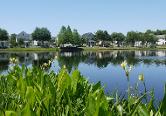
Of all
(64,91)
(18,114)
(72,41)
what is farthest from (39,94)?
(72,41)

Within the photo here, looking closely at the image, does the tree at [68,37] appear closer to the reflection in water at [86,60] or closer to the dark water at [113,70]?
the reflection in water at [86,60]

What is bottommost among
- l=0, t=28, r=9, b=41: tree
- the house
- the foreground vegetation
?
the house

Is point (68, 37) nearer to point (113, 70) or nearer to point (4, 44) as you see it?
point (4, 44)

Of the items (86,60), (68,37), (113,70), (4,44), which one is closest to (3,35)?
(4,44)

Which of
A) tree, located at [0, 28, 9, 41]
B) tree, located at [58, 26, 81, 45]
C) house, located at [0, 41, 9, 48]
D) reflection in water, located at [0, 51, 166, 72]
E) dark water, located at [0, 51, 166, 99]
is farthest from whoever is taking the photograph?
tree, located at [58, 26, 81, 45]

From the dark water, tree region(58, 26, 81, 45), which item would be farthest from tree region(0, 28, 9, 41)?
the dark water

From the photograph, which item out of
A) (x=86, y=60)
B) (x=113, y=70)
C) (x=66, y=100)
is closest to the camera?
(x=66, y=100)

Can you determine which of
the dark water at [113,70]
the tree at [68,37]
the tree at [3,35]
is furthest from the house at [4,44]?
the dark water at [113,70]

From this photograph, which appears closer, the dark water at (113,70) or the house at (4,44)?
the dark water at (113,70)

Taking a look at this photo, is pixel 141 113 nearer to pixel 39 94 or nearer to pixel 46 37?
pixel 39 94

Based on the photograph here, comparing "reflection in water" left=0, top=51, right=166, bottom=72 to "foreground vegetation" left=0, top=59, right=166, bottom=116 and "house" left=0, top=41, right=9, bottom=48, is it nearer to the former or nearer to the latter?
"foreground vegetation" left=0, top=59, right=166, bottom=116

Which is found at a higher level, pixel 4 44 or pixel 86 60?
pixel 4 44

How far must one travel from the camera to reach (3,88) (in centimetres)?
678

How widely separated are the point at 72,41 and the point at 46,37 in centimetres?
1415
